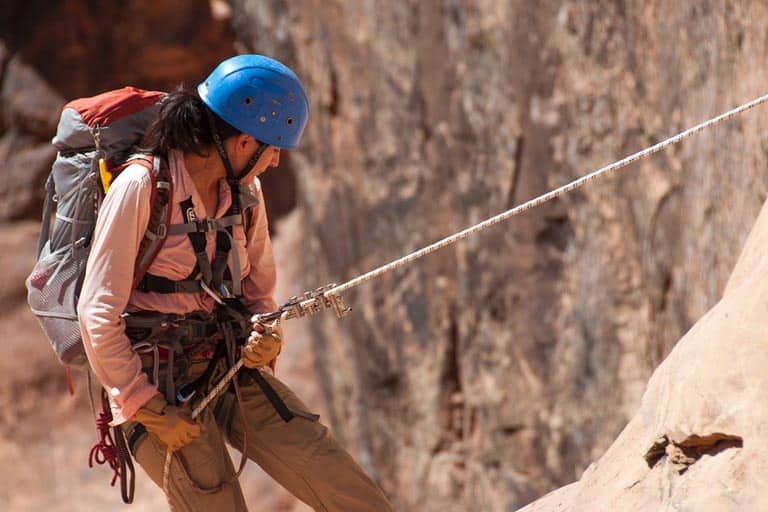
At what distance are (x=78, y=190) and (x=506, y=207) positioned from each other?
3.79m

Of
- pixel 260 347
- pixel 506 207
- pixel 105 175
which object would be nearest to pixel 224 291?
pixel 260 347

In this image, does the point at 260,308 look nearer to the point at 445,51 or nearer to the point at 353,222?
the point at 445,51

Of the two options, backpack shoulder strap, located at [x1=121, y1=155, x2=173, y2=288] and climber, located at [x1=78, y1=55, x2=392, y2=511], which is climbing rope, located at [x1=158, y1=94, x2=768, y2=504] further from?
backpack shoulder strap, located at [x1=121, y1=155, x2=173, y2=288]

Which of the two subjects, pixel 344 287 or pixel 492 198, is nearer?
pixel 344 287

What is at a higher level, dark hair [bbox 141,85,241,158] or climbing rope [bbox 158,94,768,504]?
dark hair [bbox 141,85,241,158]

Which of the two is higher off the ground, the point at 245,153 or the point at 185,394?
the point at 245,153

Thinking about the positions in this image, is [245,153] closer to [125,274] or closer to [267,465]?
[125,274]

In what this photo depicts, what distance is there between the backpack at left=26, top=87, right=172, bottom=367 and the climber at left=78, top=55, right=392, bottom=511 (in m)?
0.13

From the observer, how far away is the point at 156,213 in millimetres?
2635

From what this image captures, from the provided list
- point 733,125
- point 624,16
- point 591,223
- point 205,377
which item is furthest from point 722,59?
point 205,377

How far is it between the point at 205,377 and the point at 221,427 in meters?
0.15

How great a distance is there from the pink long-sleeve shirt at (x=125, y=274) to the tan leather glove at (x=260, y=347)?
0.53 feet

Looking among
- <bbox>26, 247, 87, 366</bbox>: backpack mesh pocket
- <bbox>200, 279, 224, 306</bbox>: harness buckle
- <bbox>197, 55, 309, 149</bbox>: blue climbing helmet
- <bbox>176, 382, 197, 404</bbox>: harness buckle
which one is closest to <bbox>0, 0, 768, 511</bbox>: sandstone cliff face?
<bbox>197, 55, 309, 149</bbox>: blue climbing helmet

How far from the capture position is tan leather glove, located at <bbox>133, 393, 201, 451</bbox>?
2609 mm
